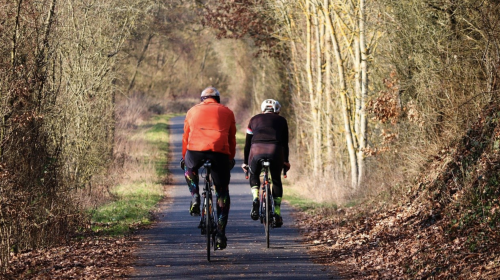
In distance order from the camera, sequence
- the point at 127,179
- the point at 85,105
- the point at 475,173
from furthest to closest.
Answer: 1. the point at 127,179
2. the point at 85,105
3. the point at 475,173

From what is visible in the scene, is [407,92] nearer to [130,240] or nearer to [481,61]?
[481,61]

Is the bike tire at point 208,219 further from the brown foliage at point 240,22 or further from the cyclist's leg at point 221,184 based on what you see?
the brown foliage at point 240,22

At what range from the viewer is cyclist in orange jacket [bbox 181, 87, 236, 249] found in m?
10.7

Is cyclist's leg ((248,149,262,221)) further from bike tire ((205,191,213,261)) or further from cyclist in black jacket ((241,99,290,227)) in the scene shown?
bike tire ((205,191,213,261))

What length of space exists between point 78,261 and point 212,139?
2442 millimetres

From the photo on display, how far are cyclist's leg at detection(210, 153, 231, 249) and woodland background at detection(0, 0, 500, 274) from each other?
2492 millimetres

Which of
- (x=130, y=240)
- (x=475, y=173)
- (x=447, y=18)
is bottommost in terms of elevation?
(x=130, y=240)

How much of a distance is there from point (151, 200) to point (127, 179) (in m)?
5.95

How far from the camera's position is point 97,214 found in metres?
17.3

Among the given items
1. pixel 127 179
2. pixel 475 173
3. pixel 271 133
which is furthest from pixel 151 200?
pixel 475 173

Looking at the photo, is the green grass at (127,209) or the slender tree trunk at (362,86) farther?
the slender tree trunk at (362,86)

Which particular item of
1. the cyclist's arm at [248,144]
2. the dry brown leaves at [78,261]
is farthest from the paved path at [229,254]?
the cyclist's arm at [248,144]

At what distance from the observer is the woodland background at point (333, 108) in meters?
11.4

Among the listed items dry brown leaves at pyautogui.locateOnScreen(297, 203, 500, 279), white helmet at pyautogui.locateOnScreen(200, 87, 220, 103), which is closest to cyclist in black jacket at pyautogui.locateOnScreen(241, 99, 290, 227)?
dry brown leaves at pyautogui.locateOnScreen(297, 203, 500, 279)
